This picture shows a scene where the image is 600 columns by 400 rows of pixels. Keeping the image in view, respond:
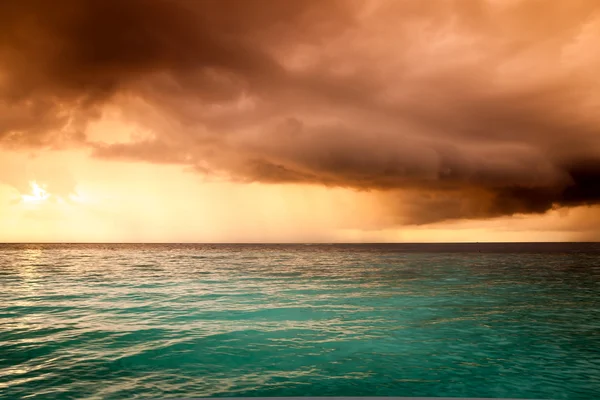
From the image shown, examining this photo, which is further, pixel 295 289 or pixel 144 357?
pixel 295 289

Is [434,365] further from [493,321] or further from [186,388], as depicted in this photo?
[493,321]

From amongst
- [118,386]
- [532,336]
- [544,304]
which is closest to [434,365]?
[532,336]

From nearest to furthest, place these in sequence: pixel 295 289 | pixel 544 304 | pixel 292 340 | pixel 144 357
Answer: pixel 144 357 < pixel 292 340 < pixel 544 304 < pixel 295 289

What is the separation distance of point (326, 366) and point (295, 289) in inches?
998

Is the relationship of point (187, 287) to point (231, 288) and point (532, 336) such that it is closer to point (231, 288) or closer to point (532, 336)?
point (231, 288)

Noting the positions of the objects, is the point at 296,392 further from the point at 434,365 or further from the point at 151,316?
the point at 151,316

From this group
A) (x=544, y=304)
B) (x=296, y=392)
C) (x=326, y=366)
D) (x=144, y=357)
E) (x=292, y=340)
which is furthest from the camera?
(x=544, y=304)

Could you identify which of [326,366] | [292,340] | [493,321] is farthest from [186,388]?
[493,321]

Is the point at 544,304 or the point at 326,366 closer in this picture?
the point at 326,366

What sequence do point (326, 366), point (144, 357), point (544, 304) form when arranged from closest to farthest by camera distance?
point (326, 366) → point (144, 357) → point (544, 304)

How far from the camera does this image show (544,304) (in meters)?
30.2

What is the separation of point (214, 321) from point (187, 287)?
772 inches

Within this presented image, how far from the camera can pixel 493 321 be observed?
23266 mm

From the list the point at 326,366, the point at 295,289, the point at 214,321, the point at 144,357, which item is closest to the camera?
the point at 326,366
